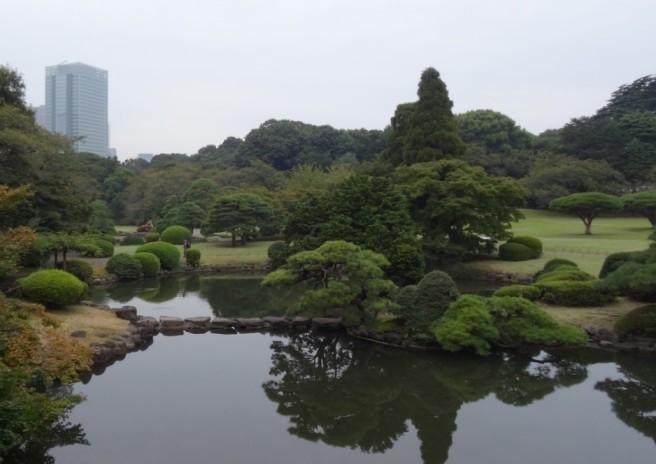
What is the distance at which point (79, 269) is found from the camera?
2106 cm

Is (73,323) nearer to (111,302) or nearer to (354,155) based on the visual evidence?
(111,302)

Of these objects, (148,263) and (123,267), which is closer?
(123,267)

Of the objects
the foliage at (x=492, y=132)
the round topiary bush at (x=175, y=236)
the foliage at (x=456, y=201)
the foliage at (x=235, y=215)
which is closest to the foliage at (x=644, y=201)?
the foliage at (x=456, y=201)

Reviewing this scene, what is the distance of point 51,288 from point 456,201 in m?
15.3

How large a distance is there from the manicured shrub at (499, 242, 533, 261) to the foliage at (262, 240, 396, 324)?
510 inches

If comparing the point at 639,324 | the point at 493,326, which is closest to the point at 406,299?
the point at 493,326

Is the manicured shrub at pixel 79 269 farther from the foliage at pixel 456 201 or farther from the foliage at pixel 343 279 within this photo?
the foliage at pixel 456 201

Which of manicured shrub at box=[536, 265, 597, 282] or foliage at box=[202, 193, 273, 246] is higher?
foliage at box=[202, 193, 273, 246]

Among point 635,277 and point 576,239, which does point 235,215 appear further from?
point 635,277

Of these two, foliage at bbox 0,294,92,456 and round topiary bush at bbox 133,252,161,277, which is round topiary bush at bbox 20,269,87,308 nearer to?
foliage at bbox 0,294,92,456

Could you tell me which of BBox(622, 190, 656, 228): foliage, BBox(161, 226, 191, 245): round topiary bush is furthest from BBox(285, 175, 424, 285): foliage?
BBox(622, 190, 656, 228): foliage

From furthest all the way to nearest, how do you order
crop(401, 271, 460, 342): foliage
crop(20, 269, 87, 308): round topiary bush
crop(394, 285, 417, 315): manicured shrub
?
1. crop(20, 269, 87, 308): round topiary bush
2. crop(394, 285, 417, 315): manicured shrub
3. crop(401, 271, 460, 342): foliage

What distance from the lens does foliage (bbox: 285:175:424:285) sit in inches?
607

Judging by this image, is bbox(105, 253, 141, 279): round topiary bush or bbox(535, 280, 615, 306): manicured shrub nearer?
bbox(535, 280, 615, 306): manicured shrub
